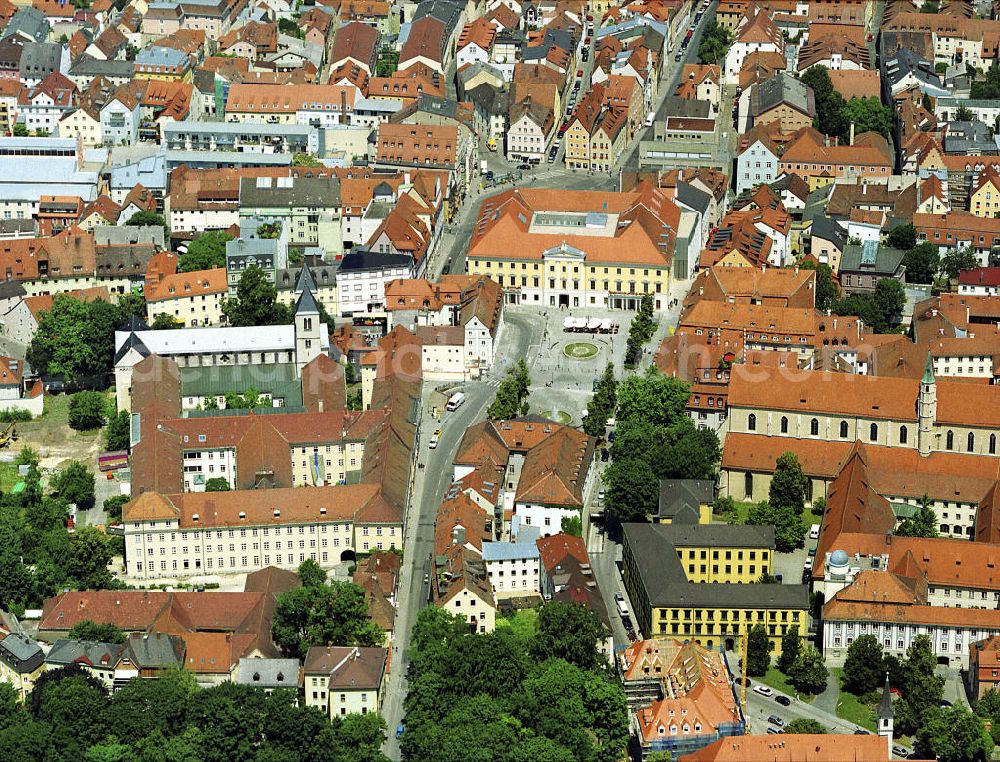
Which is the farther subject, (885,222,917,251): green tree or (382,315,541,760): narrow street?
(885,222,917,251): green tree

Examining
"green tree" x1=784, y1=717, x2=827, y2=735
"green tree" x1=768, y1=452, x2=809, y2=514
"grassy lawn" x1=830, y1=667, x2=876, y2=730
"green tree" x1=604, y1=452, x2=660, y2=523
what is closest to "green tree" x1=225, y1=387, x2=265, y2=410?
"green tree" x1=604, y1=452, x2=660, y2=523

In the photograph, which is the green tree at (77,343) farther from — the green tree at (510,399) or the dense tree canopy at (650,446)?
the dense tree canopy at (650,446)

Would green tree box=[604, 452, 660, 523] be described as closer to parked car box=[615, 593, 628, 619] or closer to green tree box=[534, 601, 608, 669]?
parked car box=[615, 593, 628, 619]

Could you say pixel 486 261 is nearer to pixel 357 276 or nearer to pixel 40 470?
pixel 357 276

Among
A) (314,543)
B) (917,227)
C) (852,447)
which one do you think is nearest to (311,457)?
(314,543)

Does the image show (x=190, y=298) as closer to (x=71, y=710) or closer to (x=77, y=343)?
(x=77, y=343)
